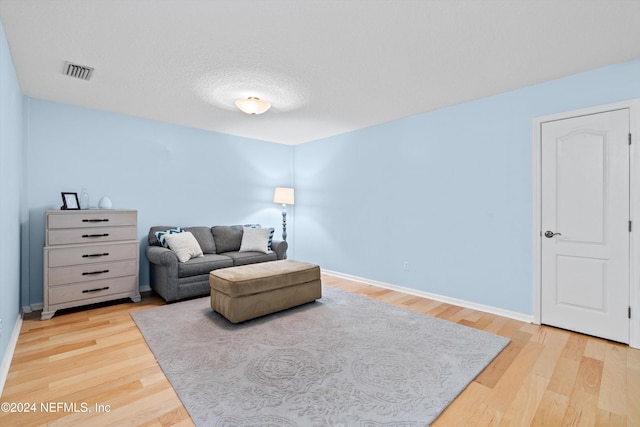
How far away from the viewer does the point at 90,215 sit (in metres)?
3.45

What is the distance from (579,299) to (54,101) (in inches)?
242

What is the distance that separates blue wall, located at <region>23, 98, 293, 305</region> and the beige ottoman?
1.86 m

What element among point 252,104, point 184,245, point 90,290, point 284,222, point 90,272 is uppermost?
point 252,104

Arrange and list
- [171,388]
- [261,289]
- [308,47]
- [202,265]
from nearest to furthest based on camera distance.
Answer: [171,388]
[308,47]
[261,289]
[202,265]

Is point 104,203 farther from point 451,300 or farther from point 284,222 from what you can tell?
point 451,300

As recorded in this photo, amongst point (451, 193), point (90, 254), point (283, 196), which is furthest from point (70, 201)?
point (451, 193)

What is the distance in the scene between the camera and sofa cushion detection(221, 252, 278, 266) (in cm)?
425

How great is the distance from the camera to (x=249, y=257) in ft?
14.4

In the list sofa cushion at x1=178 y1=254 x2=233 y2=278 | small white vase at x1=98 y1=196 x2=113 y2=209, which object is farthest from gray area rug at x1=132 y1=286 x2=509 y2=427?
small white vase at x1=98 y1=196 x2=113 y2=209

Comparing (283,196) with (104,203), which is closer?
(104,203)

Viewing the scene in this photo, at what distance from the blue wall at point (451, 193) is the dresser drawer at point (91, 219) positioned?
307 cm

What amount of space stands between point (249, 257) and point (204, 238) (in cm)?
79

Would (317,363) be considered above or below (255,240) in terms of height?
below

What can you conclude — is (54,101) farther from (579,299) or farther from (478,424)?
(579,299)
